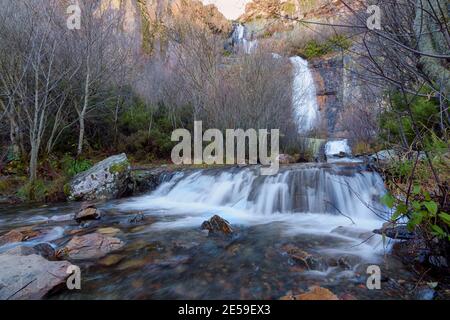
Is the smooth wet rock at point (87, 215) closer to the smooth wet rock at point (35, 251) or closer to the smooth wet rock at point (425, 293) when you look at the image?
the smooth wet rock at point (35, 251)

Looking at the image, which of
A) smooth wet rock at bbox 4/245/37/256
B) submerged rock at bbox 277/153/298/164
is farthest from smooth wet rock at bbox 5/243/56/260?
submerged rock at bbox 277/153/298/164

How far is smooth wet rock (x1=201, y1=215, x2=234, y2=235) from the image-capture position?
4.16 m

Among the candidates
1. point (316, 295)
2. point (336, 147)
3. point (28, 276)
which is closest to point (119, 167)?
point (28, 276)

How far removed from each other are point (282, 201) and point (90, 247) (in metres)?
3.74

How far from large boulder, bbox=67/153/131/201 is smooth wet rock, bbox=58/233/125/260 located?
12.2 feet

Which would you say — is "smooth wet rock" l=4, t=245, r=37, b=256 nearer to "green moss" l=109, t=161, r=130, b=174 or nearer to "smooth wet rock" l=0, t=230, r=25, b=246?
"smooth wet rock" l=0, t=230, r=25, b=246

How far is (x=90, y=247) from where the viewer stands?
3.40 m

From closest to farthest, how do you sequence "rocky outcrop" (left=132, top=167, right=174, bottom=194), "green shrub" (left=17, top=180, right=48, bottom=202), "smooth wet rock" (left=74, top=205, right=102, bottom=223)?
1. "smooth wet rock" (left=74, top=205, right=102, bottom=223)
2. "green shrub" (left=17, top=180, right=48, bottom=202)
3. "rocky outcrop" (left=132, top=167, right=174, bottom=194)

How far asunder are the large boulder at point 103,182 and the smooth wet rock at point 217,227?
3.91m

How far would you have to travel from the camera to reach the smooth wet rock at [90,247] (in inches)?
127

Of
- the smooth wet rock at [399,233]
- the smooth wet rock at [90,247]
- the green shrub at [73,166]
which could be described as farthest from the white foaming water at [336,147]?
the smooth wet rock at [90,247]

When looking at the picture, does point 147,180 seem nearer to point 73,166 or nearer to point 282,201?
point 73,166

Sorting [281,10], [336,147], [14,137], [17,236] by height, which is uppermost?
[281,10]
